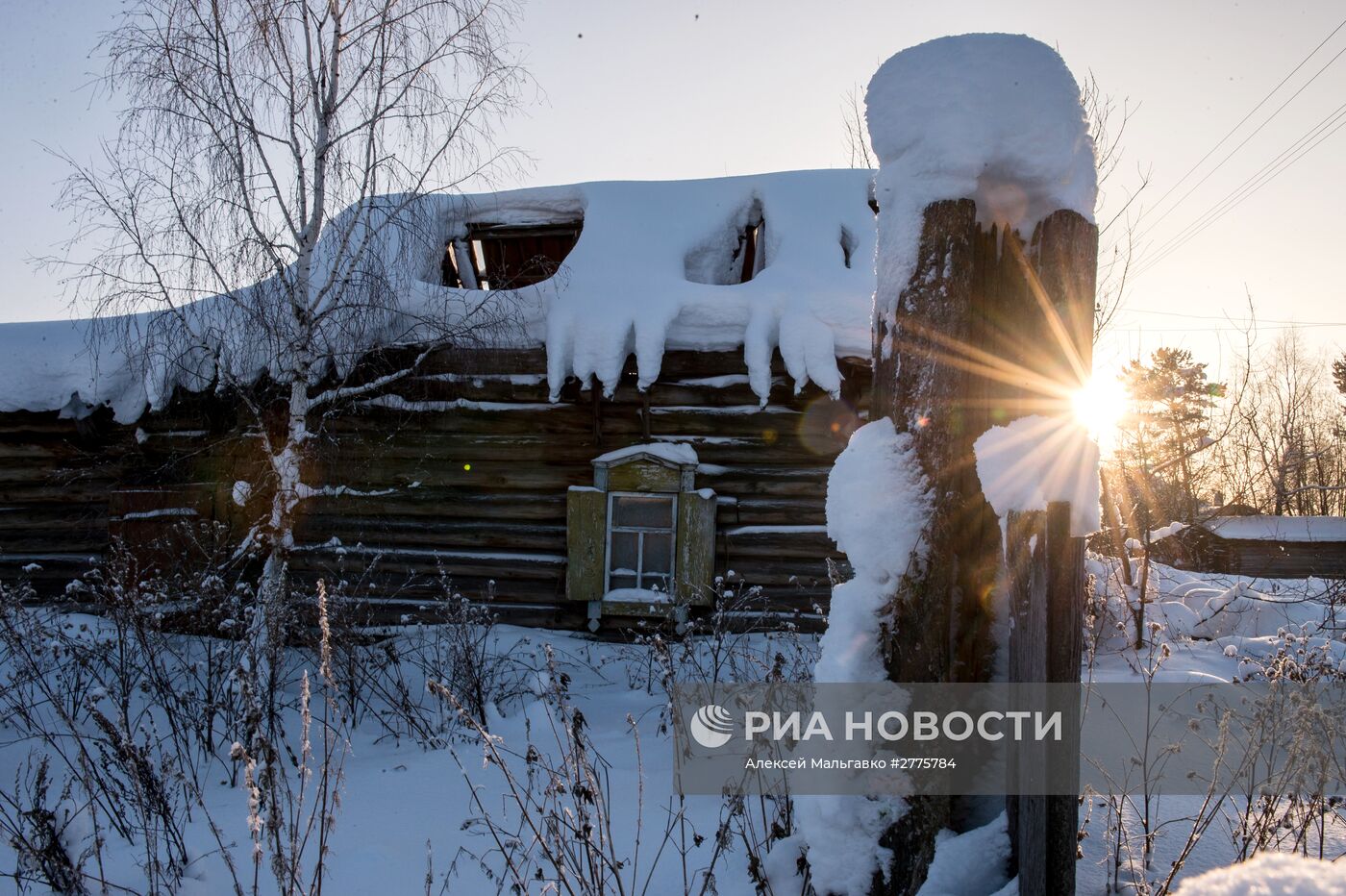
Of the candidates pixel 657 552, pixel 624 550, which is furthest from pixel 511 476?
pixel 657 552

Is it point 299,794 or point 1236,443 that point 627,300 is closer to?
point 299,794

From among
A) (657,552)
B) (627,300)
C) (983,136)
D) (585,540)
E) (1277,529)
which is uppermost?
(627,300)

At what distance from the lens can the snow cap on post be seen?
1.67 m

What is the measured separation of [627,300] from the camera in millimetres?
6934

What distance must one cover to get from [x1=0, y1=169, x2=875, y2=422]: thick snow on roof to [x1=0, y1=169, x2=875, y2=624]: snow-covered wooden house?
28 millimetres

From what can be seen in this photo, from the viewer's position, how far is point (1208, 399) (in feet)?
92.3

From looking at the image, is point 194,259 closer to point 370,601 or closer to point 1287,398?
point 370,601

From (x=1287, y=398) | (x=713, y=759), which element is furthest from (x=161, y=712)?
(x=1287, y=398)

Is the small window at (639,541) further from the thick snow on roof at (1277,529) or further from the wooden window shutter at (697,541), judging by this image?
the thick snow on roof at (1277,529)

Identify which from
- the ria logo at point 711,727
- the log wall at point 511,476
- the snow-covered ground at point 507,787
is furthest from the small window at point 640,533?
the ria logo at point 711,727

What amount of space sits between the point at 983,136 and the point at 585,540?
5.84 m

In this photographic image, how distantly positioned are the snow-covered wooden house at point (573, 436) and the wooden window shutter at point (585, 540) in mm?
19

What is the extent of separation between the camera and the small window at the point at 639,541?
727 cm

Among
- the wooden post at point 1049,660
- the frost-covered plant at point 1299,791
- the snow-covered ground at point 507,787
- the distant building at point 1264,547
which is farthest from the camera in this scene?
the distant building at point 1264,547
